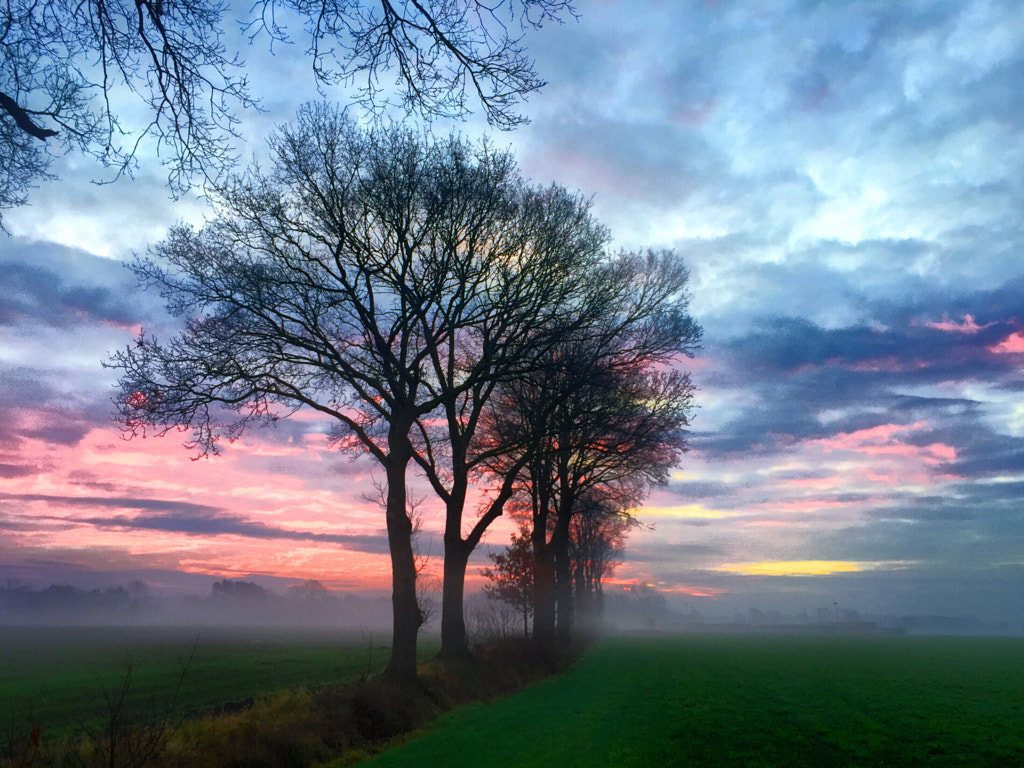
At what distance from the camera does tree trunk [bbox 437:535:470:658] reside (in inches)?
893

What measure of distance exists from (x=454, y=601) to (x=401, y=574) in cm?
454

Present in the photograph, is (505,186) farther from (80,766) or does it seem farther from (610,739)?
(80,766)

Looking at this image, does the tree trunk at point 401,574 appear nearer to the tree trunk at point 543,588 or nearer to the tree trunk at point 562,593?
the tree trunk at point 543,588

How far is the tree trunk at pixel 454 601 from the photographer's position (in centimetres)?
2269

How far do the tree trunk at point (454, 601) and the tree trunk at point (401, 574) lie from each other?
3.20m

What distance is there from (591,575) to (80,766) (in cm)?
6664

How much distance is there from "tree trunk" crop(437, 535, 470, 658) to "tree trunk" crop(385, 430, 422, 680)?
320 centimetres

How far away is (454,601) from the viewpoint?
23109 mm

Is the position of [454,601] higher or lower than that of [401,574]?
lower

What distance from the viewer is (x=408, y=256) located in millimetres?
18953

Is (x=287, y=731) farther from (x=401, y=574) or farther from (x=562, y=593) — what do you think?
(x=562, y=593)

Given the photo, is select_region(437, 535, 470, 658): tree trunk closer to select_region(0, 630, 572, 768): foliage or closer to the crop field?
select_region(0, 630, 572, 768): foliage

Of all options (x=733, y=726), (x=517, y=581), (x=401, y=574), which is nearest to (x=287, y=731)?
(x=401, y=574)

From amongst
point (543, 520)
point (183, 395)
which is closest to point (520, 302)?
point (183, 395)
